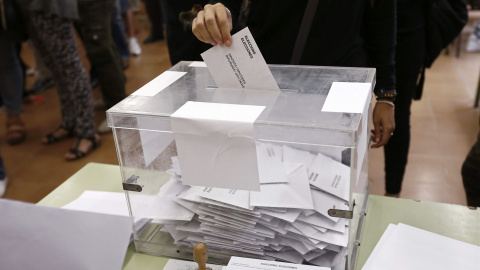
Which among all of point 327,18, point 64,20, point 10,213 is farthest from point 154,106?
point 64,20

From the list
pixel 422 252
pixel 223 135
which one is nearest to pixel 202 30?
pixel 223 135

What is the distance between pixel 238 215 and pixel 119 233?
8.3 inches

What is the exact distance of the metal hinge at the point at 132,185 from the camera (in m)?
0.87

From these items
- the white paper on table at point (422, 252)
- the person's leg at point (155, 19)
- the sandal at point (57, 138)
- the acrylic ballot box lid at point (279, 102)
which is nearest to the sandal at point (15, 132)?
the sandal at point (57, 138)

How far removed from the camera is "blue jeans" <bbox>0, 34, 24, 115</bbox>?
9.02 feet

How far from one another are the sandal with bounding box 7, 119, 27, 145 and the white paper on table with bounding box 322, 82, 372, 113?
8.96 feet

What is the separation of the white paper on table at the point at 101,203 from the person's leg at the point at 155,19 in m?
4.22

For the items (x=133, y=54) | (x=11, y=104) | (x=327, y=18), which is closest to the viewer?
(x=327, y=18)

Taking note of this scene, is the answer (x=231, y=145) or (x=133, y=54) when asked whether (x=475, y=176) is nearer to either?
(x=231, y=145)

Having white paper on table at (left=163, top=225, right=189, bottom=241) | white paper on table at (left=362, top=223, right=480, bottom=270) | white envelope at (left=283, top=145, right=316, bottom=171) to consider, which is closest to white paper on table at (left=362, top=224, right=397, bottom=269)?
white paper on table at (left=362, top=223, right=480, bottom=270)

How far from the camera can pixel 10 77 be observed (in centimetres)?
288

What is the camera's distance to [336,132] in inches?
26.4

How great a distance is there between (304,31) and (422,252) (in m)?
0.63

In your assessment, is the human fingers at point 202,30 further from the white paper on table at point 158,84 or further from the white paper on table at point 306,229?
the white paper on table at point 306,229
